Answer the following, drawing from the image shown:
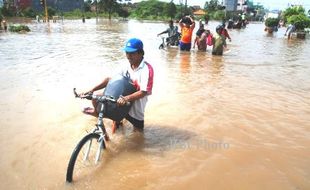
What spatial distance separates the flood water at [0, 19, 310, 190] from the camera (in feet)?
14.0

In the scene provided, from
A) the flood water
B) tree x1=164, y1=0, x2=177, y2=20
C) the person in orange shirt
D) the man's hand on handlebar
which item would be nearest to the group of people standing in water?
the person in orange shirt

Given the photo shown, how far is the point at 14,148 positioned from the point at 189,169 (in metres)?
2.53

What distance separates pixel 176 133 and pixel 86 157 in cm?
188

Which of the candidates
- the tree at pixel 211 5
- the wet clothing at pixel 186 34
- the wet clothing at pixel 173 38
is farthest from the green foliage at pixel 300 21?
the tree at pixel 211 5

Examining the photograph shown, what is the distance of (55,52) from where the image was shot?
606 inches

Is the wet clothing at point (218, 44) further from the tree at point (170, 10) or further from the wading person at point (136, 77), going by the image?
the tree at point (170, 10)

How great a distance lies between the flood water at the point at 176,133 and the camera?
14.0ft

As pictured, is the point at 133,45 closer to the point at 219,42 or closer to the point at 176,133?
the point at 176,133

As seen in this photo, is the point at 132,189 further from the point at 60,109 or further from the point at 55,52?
the point at 55,52

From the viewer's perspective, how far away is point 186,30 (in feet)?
48.6

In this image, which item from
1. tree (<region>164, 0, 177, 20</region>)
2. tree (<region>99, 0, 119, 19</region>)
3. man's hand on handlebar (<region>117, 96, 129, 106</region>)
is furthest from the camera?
tree (<region>164, 0, 177, 20</region>)

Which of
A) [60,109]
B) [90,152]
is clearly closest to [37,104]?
[60,109]

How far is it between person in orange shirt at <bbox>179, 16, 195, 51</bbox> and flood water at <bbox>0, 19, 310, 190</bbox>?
4.27 metres

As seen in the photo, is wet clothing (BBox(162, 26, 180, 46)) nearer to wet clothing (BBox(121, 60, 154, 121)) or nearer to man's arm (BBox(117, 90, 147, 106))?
wet clothing (BBox(121, 60, 154, 121))
